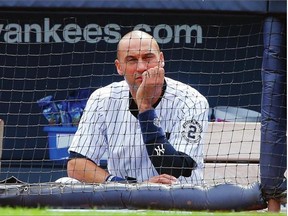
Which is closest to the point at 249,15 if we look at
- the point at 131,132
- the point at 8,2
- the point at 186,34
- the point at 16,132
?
the point at 131,132

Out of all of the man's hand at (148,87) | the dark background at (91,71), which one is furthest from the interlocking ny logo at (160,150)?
the dark background at (91,71)

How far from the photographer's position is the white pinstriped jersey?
16.6ft

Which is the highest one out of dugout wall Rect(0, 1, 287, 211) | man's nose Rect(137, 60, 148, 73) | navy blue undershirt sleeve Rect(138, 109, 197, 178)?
dugout wall Rect(0, 1, 287, 211)

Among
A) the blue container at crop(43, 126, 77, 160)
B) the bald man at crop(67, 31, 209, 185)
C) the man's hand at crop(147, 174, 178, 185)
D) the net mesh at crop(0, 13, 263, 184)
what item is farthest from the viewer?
the net mesh at crop(0, 13, 263, 184)

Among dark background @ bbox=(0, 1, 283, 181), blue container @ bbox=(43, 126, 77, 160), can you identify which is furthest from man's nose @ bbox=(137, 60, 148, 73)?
A: dark background @ bbox=(0, 1, 283, 181)

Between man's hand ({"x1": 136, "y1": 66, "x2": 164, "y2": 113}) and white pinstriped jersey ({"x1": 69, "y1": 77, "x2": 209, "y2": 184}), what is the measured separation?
0.39ft

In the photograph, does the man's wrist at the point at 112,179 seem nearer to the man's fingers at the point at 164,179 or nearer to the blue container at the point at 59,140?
the man's fingers at the point at 164,179

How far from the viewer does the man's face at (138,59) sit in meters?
5.10

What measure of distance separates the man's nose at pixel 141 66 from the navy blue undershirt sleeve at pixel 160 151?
242mm

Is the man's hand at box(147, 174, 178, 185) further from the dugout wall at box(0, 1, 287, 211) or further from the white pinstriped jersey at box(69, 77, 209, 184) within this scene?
the dugout wall at box(0, 1, 287, 211)

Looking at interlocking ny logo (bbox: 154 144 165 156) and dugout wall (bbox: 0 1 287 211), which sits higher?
dugout wall (bbox: 0 1 287 211)

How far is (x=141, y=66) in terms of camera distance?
508 centimetres

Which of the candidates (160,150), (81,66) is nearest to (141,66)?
(160,150)

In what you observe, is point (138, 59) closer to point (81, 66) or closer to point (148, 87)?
point (148, 87)
